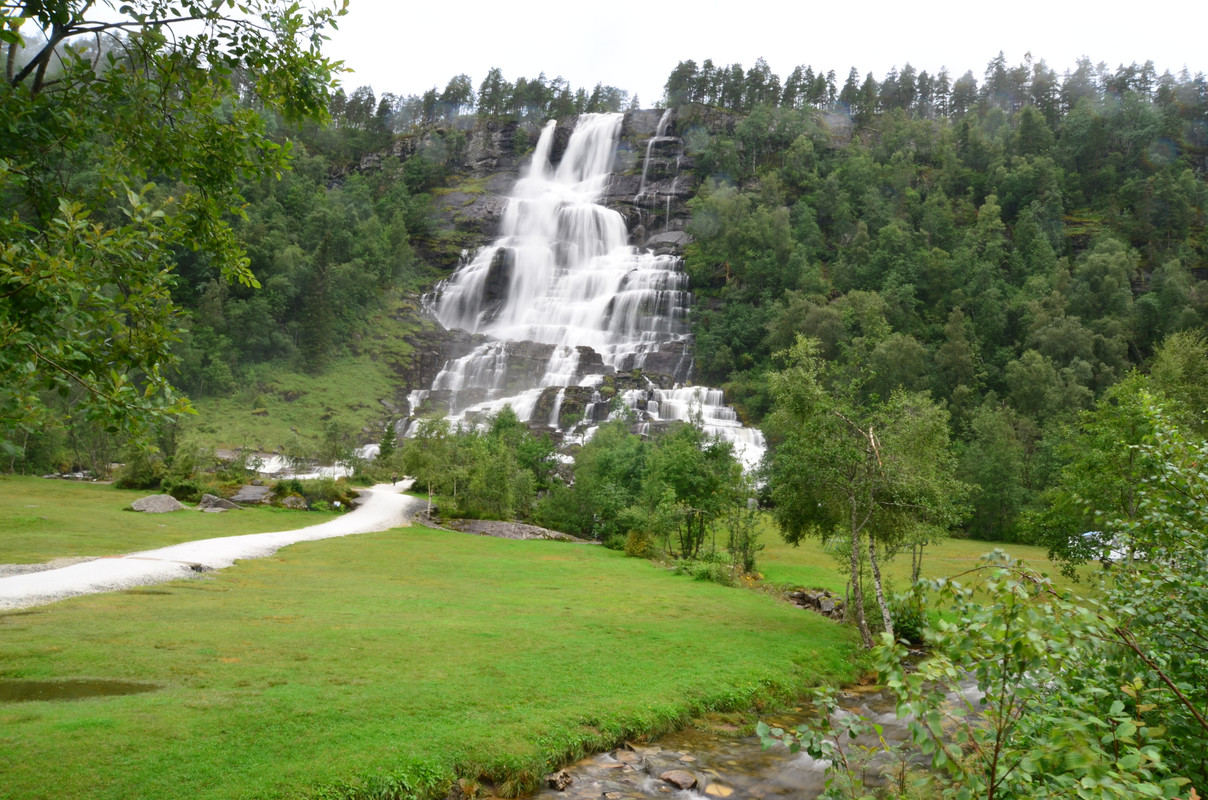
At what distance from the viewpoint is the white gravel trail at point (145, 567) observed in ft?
51.0

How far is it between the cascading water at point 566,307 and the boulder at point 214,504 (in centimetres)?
3722

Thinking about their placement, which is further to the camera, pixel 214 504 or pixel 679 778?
pixel 214 504

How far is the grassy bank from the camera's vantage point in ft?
25.9

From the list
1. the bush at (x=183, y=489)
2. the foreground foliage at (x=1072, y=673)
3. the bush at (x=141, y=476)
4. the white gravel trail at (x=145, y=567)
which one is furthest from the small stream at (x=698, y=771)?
the bush at (x=141, y=476)

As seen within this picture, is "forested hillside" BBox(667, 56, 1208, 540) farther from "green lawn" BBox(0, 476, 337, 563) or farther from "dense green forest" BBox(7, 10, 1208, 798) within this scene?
"green lawn" BBox(0, 476, 337, 563)

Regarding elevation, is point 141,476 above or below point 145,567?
below

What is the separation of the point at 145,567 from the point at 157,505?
18661mm

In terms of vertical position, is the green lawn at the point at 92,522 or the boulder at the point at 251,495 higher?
the green lawn at the point at 92,522

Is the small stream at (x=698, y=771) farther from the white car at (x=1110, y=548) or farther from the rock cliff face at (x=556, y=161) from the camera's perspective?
the rock cliff face at (x=556, y=161)

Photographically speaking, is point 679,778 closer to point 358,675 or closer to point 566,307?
point 358,675

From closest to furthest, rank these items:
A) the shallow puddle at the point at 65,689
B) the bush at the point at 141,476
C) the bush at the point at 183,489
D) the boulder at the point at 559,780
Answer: the shallow puddle at the point at 65,689 < the boulder at the point at 559,780 < the bush at the point at 183,489 < the bush at the point at 141,476

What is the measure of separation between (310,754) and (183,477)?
137 ft

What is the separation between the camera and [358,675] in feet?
38.2

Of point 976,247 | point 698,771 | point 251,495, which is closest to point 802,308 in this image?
point 976,247
